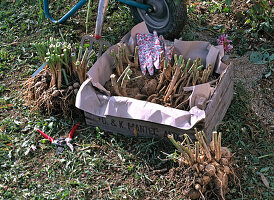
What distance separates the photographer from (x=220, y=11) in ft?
14.7

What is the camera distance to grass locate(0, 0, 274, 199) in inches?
113

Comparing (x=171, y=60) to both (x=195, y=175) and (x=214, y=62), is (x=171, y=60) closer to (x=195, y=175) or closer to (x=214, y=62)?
(x=214, y=62)

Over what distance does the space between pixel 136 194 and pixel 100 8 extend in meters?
1.79

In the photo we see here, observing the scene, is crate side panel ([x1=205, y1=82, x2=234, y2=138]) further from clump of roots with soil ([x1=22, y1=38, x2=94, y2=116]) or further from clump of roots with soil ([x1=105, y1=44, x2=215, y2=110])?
clump of roots with soil ([x1=22, y1=38, x2=94, y2=116])

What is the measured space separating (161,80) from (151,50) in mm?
415

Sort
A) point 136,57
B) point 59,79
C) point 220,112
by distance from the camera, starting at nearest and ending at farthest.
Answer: point 220,112 < point 59,79 < point 136,57

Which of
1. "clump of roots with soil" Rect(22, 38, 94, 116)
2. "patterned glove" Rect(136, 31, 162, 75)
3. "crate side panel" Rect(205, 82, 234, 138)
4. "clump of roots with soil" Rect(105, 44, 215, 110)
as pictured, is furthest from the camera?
"patterned glove" Rect(136, 31, 162, 75)

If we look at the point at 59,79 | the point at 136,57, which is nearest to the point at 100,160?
the point at 59,79

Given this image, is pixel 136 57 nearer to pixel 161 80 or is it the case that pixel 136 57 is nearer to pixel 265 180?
pixel 161 80

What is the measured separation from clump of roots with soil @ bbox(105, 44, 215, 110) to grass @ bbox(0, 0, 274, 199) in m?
0.36

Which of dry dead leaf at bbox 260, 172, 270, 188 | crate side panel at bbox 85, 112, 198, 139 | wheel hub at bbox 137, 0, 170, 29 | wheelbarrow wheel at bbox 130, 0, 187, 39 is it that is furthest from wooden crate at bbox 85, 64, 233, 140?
wheel hub at bbox 137, 0, 170, 29

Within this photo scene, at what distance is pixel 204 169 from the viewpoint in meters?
2.64

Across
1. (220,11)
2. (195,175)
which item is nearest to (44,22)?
(220,11)

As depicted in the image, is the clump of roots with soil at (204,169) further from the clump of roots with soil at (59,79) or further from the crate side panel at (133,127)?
the clump of roots with soil at (59,79)
